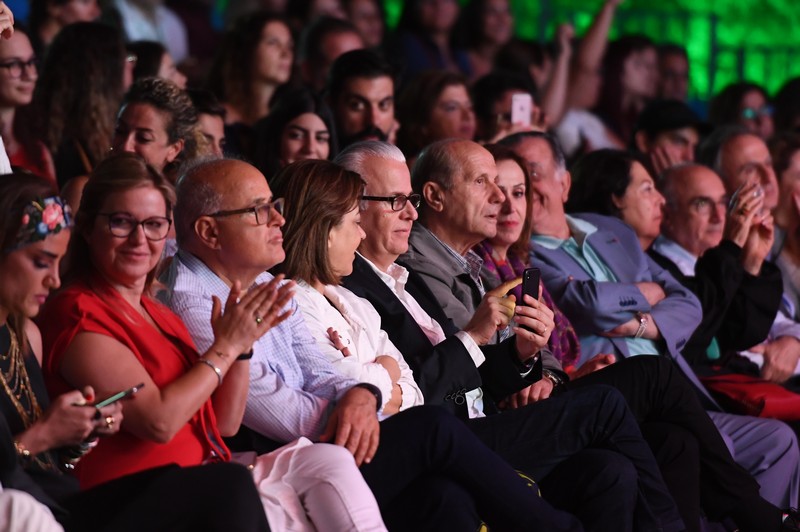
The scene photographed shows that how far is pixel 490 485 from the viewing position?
3.77 meters

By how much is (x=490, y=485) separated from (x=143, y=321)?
3.38 feet

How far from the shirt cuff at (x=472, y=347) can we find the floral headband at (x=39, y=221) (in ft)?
5.08

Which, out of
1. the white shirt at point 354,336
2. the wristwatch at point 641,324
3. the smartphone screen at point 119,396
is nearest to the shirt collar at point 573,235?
the wristwatch at point 641,324

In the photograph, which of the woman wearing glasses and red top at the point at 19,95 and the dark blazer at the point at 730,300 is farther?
the dark blazer at the point at 730,300

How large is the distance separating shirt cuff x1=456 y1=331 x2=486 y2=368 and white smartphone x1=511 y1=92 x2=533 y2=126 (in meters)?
2.35

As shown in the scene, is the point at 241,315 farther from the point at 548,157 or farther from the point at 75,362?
the point at 548,157

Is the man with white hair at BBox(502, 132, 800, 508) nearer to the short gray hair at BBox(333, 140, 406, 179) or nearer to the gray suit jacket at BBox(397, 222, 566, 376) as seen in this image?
the gray suit jacket at BBox(397, 222, 566, 376)

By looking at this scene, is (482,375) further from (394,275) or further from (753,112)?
(753,112)

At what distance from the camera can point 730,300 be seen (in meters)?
5.75

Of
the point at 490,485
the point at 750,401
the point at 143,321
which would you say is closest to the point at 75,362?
the point at 143,321

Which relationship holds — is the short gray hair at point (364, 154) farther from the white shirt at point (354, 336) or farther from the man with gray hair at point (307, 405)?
the man with gray hair at point (307, 405)

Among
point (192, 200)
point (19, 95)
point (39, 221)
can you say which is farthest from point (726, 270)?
point (39, 221)

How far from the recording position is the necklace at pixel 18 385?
3.18 m

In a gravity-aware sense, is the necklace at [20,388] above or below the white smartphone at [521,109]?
below
